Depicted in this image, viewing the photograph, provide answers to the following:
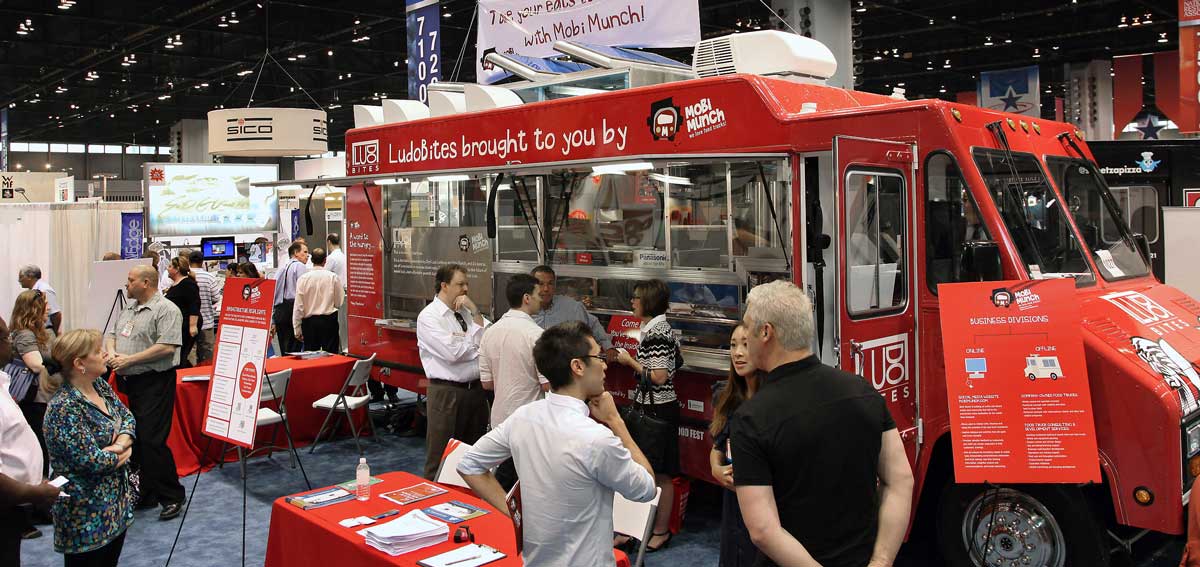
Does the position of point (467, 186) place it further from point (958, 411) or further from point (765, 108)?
point (958, 411)

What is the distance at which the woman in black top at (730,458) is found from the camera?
10.8ft

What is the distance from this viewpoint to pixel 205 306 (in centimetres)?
991

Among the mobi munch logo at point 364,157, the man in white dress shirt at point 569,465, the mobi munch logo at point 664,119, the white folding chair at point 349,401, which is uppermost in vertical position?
the mobi munch logo at point 364,157

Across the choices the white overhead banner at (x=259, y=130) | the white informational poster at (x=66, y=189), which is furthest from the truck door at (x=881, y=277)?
the white informational poster at (x=66, y=189)

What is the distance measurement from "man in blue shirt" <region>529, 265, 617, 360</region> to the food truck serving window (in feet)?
5.57

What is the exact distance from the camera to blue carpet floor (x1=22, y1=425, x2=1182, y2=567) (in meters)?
5.36

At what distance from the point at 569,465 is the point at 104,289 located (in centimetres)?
821

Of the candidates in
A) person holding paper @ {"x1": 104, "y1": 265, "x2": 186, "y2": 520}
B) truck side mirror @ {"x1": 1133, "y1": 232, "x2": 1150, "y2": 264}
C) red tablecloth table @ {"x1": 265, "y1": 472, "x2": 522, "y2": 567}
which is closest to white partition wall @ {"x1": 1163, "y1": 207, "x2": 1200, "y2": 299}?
truck side mirror @ {"x1": 1133, "y1": 232, "x2": 1150, "y2": 264}

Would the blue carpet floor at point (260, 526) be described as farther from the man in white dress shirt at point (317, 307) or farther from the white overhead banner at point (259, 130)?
the white overhead banner at point (259, 130)

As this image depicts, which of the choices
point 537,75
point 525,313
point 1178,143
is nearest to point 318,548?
point 525,313

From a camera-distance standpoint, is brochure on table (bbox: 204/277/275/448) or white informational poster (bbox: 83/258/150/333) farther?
white informational poster (bbox: 83/258/150/333)

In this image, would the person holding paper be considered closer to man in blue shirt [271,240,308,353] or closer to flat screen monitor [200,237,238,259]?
man in blue shirt [271,240,308,353]

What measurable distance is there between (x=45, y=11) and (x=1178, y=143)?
16.2 m

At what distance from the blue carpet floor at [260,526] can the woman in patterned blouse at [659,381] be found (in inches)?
11.0
